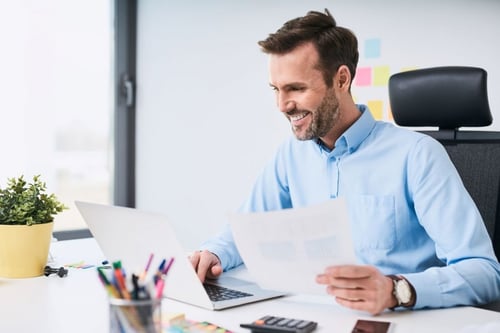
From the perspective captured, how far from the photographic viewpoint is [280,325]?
995mm

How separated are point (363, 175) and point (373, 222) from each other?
0.12 m

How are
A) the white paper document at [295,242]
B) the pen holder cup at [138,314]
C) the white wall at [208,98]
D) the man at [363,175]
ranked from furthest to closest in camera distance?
the white wall at [208,98]
the man at [363,175]
the white paper document at [295,242]
the pen holder cup at [138,314]

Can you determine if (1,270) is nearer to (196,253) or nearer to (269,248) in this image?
(196,253)

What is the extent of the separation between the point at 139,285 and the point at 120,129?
255 centimetres

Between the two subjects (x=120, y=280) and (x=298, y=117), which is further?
(x=298, y=117)

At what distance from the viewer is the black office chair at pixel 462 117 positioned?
5.50 ft

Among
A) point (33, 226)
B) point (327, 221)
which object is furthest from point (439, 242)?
point (33, 226)

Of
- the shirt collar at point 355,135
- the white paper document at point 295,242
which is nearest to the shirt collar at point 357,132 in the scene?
the shirt collar at point 355,135

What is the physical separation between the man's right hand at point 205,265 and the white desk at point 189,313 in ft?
0.63

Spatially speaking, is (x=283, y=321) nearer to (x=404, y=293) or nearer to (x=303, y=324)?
(x=303, y=324)

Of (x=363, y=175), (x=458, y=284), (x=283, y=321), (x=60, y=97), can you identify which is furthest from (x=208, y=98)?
(x=283, y=321)

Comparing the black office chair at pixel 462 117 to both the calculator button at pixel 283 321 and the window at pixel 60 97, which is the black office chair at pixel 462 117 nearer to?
the calculator button at pixel 283 321

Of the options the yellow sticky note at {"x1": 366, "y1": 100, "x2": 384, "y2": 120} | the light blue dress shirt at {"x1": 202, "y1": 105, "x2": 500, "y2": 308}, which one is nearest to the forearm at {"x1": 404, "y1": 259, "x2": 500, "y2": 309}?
the light blue dress shirt at {"x1": 202, "y1": 105, "x2": 500, "y2": 308}

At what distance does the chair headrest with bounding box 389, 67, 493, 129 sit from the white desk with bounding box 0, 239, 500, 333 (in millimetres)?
683
